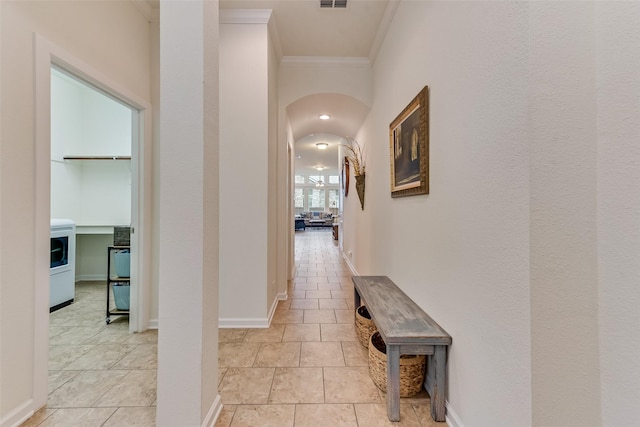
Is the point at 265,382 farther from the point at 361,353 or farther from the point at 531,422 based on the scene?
the point at 531,422

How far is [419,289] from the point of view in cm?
180

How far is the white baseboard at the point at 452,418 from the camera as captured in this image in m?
1.31

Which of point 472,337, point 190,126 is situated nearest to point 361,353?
point 472,337

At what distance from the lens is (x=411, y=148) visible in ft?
6.32

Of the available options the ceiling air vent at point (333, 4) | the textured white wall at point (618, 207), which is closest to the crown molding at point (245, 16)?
the ceiling air vent at point (333, 4)

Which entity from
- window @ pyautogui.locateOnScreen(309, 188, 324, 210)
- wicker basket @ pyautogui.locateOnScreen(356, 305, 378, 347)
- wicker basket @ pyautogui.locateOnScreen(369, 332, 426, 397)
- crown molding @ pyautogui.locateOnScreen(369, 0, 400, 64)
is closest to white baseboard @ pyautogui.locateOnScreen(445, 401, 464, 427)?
wicker basket @ pyautogui.locateOnScreen(369, 332, 426, 397)

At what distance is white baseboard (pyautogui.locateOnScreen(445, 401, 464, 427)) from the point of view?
131 centimetres

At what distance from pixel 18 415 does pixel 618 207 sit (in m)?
2.92

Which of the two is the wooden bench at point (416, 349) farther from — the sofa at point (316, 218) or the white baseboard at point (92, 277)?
the sofa at point (316, 218)

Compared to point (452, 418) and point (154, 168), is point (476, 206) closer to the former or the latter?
point (452, 418)

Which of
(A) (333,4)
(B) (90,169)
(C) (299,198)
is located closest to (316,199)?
(C) (299,198)

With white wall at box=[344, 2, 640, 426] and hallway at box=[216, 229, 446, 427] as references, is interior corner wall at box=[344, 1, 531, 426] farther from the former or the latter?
hallway at box=[216, 229, 446, 427]

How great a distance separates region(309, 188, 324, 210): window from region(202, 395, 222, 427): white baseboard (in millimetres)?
14659

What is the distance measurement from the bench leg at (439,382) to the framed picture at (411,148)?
946 mm
